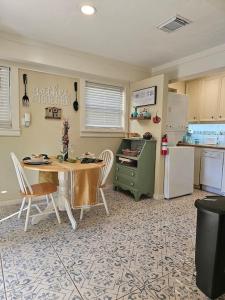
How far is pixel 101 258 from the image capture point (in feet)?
6.27

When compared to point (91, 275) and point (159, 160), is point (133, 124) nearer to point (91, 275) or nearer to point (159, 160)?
point (159, 160)

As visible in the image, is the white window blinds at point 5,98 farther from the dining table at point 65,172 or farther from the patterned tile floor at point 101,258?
the patterned tile floor at point 101,258

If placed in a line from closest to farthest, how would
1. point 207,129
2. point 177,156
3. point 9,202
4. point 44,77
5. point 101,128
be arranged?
point 9,202 < point 44,77 < point 177,156 < point 101,128 < point 207,129

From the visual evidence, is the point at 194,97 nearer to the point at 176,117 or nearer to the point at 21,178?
the point at 176,117

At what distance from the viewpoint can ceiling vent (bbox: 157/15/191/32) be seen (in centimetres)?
237

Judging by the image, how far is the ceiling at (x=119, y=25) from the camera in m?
2.15

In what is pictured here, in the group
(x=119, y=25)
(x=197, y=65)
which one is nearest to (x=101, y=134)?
(x=119, y=25)

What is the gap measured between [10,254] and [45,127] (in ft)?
6.77

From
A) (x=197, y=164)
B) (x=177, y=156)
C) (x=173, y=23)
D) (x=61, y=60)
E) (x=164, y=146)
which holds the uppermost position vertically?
(x=173, y=23)

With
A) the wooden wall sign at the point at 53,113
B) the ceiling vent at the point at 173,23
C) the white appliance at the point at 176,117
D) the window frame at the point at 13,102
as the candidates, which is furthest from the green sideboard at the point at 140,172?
the window frame at the point at 13,102

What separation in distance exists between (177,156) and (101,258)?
2.33m

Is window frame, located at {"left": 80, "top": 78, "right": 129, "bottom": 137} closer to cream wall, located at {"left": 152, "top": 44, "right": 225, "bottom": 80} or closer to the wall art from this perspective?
the wall art

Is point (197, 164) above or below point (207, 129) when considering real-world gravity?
below

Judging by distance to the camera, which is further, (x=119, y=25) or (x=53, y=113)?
(x=53, y=113)
